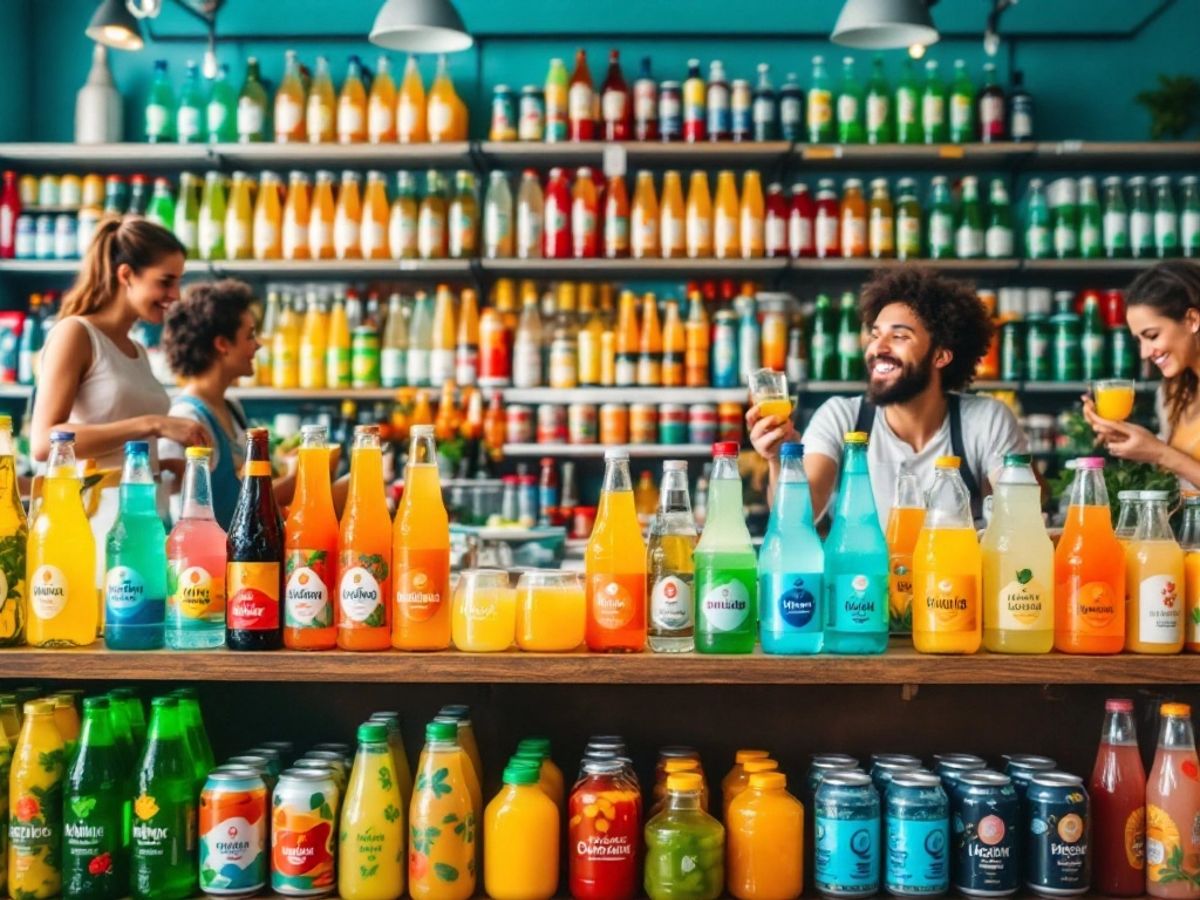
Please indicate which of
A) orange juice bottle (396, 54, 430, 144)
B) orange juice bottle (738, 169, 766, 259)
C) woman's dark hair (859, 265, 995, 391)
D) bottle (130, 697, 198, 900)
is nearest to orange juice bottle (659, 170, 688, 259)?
orange juice bottle (738, 169, 766, 259)

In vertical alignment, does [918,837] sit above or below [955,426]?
below

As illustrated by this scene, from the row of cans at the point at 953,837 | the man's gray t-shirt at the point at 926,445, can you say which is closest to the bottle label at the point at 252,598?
the row of cans at the point at 953,837

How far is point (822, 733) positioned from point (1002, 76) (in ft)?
12.4

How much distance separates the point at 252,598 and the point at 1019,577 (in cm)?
92

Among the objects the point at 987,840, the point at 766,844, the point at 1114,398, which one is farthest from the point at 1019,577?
the point at 1114,398

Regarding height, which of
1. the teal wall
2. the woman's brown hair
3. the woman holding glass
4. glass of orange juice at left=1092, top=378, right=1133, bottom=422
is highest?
the teal wall

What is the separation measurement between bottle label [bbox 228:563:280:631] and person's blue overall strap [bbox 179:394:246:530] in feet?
4.05

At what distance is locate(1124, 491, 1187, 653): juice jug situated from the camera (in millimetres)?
1502

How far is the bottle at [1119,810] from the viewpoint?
5.06 feet

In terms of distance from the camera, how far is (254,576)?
59.4 inches

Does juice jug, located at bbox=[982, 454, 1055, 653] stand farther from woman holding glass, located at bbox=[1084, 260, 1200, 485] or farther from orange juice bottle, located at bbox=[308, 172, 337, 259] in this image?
orange juice bottle, located at bbox=[308, 172, 337, 259]

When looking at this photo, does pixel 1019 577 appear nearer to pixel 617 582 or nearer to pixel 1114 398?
pixel 617 582

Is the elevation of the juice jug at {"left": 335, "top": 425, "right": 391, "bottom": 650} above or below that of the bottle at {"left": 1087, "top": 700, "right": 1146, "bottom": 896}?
above

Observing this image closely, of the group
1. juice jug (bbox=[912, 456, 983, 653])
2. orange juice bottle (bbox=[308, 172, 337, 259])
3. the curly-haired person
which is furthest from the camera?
orange juice bottle (bbox=[308, 172, 337, 259])
